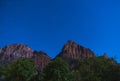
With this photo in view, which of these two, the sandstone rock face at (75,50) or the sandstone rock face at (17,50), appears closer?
the sandstone rock face at (75,50)

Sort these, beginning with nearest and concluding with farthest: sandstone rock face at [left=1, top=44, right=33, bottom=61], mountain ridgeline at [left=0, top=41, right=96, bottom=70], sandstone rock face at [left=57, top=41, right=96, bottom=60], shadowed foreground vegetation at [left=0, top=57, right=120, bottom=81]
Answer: shadowed foreground vegetation at [left=0, top=57, right=120, bottom=81], mountain ridgeline at [left=0, top=41, right=96, bottom=70], sandstone rock face at [left=57, top=41, right=96, bottom=60], sandstone rock face at [left=1, top=44, right=33, bottom=61]

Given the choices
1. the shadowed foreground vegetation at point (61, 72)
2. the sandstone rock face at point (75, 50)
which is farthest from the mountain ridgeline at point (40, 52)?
the shadowed foreground vegetation at point (61, 72)

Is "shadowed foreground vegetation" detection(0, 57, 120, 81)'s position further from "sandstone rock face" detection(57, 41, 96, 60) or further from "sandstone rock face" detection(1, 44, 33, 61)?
"sandstone rock face" detection(1, 44, 33, 61)

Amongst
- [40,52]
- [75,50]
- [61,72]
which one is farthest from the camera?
[75,50]

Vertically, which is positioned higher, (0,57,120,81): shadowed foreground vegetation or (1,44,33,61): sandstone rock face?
(1,44,33,61): sandstone rock face

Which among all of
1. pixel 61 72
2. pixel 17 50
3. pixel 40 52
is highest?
pixel 17 50

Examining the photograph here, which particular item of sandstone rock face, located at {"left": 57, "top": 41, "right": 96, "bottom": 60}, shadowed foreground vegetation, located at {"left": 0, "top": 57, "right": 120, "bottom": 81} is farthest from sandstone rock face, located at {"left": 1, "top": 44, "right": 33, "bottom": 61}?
shadowed foreground vegetation, located at {"left": 0, "top": 57, "right": 120, "bottom": 81}

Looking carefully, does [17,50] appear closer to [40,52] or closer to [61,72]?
[40,52]

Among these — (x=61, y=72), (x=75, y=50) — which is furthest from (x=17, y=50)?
(x=61, y=72)

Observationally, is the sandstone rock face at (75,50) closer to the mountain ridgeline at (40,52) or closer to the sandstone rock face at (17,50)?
the mountain ridgeline at (40,52)

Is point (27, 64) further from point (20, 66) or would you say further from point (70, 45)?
point (70, 45)

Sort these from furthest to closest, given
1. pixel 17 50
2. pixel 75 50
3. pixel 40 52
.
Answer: pixel 17 50 → pixel 75 50 → pixel 40 52

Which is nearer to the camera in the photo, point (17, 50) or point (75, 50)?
point (75, 50)

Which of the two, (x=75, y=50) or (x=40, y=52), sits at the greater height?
(x=75, y=50)
